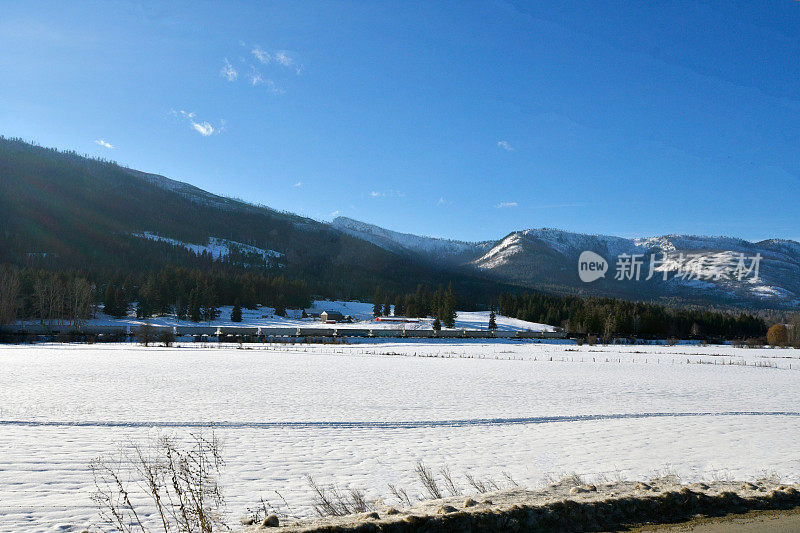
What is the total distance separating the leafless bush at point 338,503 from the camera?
6.16m

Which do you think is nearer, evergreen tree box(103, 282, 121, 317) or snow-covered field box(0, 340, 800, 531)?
snow-covered field box(0, 340, 800, 531)

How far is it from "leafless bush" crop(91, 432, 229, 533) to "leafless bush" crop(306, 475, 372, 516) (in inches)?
49.8

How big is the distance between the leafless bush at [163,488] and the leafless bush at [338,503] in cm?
127

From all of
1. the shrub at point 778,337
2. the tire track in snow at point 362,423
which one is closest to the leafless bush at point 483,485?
the tire track in snow at point 362,423

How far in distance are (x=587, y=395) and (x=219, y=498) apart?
16230 mm

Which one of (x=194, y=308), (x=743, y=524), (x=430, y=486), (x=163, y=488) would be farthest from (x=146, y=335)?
(x=743, y=524)

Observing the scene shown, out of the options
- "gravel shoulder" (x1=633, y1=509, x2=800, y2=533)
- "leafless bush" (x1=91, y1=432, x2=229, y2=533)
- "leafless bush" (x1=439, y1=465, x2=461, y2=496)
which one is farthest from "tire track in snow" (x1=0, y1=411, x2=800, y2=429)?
"gravel shoulder" (x1=633, y1=509, x2=800, y2=533)

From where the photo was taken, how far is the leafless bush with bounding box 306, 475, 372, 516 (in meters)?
6.16

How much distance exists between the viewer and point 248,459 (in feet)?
30.5

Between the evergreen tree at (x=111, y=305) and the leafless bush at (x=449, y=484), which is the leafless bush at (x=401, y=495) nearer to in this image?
the leafless bush at (x=449, y=484)

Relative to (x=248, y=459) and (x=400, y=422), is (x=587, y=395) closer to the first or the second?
(x=400, y=422)

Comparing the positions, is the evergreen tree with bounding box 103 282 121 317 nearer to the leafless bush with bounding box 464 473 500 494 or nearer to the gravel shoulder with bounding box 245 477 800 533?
the leafless bush with bounding box 464 473 500 494

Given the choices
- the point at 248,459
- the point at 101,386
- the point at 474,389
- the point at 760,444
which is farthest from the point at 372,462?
the point at 101,386

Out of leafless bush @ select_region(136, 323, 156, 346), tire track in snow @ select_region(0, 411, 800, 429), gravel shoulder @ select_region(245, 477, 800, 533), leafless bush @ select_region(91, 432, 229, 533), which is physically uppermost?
gravel shoulder @ select_region(245, 477, 800, 533)
